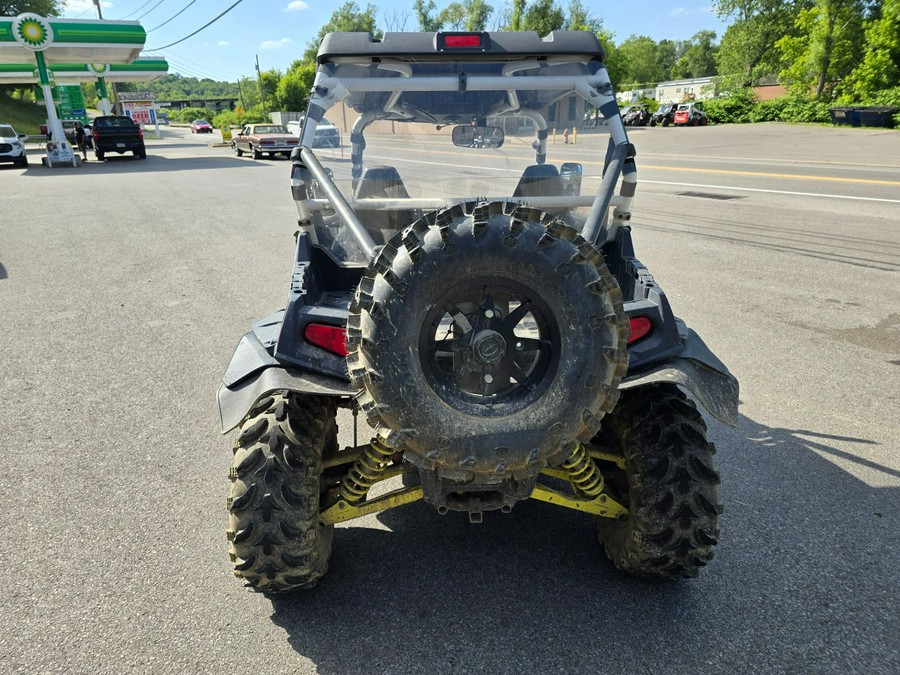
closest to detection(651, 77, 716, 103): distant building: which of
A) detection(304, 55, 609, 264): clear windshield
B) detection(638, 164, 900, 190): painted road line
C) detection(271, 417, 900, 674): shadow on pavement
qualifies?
detection(638, 164, 900, 190): painted road line

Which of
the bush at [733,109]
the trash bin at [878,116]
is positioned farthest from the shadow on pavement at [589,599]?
the bush at [733,109]

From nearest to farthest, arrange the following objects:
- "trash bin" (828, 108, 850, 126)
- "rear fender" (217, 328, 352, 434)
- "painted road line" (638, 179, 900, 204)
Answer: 1. "rear fender" (217, 328, 352, 434)
2. "painted road line" (638, 179, 900, 204)
3. "trash bin" (828, 108, 850, 126)

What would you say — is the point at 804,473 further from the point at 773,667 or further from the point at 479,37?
the point at 479,37

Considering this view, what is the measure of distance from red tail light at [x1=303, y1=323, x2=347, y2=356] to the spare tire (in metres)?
0.49

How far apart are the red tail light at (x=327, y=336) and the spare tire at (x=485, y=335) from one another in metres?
0.49

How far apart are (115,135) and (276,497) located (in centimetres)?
3321

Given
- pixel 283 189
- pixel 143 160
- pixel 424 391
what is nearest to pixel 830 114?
pixel 283 189

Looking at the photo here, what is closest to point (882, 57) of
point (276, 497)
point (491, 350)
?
point (491, 350)

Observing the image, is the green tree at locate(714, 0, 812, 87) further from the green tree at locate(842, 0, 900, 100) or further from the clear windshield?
the clear windshield

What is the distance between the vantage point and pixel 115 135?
3023 centimetres

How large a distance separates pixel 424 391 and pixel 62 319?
656 cm

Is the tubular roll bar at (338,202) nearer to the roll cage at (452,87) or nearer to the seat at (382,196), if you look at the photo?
the roll cage at (452,87)

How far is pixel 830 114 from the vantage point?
37.6m

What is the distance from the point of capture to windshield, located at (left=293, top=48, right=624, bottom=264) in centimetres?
352
